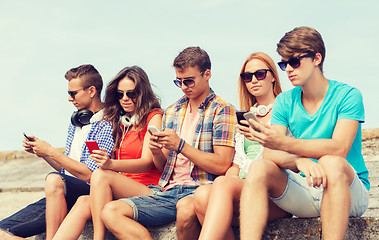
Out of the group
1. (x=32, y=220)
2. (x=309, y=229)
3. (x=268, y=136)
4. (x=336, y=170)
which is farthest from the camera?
(x=32, y=220)

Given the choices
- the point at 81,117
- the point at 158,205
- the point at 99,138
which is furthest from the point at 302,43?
the point at 81,117

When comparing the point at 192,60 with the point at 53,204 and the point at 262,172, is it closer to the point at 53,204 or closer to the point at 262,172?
the point at 262,172

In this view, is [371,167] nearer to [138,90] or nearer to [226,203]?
[138,90]

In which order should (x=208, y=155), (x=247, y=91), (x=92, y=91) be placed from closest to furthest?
(x=208, y=155), (x=247, y=91), (x=92, y=91)

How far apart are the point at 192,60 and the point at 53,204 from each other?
1755 millimetres

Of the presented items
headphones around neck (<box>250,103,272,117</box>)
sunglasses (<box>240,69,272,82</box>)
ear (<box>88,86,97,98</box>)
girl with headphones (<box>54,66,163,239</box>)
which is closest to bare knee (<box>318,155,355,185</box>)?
headphones around neck (<box>250,103,272,117</box>)

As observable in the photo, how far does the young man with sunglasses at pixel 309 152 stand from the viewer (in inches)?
121

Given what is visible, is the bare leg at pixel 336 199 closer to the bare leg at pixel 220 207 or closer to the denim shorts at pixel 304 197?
the denim shorts at pixel 304 197

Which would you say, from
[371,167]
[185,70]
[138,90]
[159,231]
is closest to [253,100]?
[185,70]

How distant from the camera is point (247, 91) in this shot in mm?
4418

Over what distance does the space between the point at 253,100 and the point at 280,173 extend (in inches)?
49.1

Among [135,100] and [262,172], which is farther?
[135,100]

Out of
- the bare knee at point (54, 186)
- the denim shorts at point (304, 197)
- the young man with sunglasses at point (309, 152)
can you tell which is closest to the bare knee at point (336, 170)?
the young man with sunglasses at point (309, 152)

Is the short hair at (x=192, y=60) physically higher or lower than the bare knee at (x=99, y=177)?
higher
